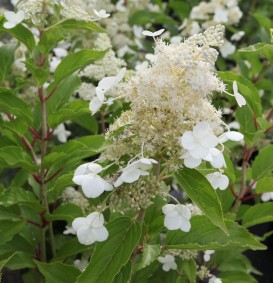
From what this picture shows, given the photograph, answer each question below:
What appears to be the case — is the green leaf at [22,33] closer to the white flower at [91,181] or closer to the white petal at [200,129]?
the white flower at [91,181]

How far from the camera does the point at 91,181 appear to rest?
86cm

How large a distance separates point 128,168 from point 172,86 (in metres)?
0.16

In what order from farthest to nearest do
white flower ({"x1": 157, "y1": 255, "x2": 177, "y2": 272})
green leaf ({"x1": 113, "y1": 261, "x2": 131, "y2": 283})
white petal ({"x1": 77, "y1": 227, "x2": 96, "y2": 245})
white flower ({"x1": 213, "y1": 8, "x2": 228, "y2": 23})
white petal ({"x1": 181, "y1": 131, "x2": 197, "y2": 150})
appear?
white flower ({"x1": 213, "y1": 8, "x2": 228, "y2": 23}) < white flower ({"x1": 157, "y1": 255, "x2": 177, "y2": 272}) < green leaf ({"x1": 113, "y1": 261, "x2": 131, "y2": 283}) < white petal ({"x1": 77, "y1": 227, "x2": 96, "y2": 245}) < white petal ({"x1": 181, "y1": 131, "x2": 197, "y2": 150})

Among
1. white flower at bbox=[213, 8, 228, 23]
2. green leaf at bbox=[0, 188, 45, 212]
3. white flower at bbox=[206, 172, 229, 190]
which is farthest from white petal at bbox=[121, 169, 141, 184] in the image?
white flower at bbox=[213, 8, 228, 23]

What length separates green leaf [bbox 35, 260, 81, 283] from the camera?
127 centimetres

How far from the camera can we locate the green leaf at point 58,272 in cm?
127

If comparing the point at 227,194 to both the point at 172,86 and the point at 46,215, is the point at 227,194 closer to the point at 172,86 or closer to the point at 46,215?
the point at 46,215

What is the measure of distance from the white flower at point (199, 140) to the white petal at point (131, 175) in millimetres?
91

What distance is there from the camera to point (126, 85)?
0.89m

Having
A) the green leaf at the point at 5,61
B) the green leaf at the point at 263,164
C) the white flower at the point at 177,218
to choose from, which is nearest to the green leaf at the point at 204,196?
the white flower at the point at 177,218

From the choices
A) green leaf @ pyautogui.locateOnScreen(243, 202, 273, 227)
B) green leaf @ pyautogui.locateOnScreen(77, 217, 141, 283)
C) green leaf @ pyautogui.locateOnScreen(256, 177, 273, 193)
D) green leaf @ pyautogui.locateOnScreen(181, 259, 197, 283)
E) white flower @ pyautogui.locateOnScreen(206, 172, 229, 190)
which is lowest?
green leaf @ pyautogui.locateOnScreen(181, 259, 197, 283)

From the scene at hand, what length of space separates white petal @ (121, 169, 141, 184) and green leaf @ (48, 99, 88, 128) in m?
0.49

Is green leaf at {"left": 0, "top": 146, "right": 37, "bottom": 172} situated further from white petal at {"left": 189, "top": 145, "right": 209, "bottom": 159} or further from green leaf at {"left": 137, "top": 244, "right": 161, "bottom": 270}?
white petal at {"left": 189, "top": 145, "right": 209, "bottom": 159}

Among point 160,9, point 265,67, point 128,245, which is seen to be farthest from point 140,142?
point 160,9
